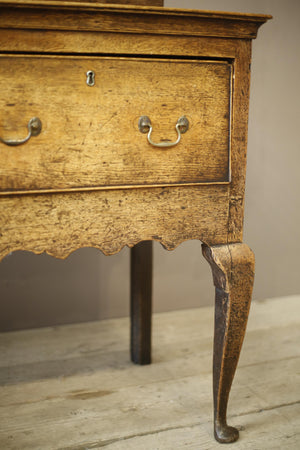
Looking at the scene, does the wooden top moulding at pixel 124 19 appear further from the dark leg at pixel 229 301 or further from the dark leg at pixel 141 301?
the dark leg at pixel 141 301

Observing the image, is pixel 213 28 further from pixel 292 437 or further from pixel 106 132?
pixel 292 437

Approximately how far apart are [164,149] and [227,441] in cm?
72

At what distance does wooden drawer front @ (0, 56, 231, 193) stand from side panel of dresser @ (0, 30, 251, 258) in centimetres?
2

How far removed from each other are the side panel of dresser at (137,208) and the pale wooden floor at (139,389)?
1.64 feet

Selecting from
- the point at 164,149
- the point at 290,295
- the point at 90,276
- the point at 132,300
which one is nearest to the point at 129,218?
the point at 164,149

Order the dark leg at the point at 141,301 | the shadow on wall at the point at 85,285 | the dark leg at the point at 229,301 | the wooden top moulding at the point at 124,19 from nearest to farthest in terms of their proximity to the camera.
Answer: the wooden top moulding at the point at 124,19, the dark leg at the point at 229,301, the dark leg at the point at 141,301, the shadow on wall at the point at 85,285

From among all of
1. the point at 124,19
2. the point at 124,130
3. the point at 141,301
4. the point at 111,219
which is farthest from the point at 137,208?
the point at 141,301

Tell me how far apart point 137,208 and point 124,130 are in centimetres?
17

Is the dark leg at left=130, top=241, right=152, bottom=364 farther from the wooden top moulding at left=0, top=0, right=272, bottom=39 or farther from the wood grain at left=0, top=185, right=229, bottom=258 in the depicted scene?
the wooden top moulding at left=0, top=0, right=272, bottom=39

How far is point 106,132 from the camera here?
0.93 meters

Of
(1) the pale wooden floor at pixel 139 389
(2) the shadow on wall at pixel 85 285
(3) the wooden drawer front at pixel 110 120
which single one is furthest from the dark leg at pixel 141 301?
(3) the wooden drawer front at pixel 110 120

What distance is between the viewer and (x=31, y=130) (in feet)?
2.91

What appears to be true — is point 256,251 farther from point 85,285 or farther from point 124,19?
point 124,19

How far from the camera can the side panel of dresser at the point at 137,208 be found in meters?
0.92
